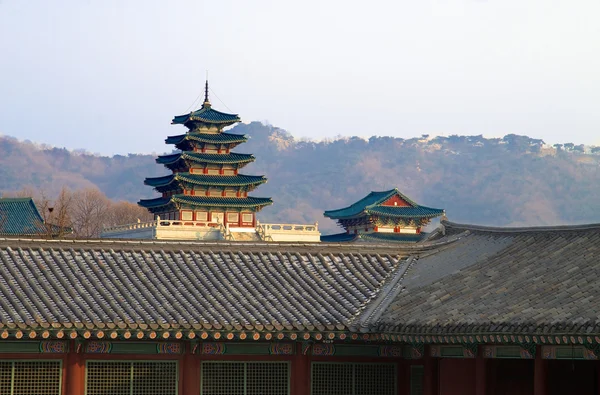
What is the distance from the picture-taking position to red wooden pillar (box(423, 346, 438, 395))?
2414 cm

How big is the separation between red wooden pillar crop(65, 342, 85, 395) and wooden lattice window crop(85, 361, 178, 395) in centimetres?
15

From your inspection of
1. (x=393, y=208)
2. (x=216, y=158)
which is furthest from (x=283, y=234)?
(x=393, y=208)

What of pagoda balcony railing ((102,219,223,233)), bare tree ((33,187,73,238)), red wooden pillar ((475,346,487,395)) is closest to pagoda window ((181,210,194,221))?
pagoda balcony railing ((102,219,223,233))

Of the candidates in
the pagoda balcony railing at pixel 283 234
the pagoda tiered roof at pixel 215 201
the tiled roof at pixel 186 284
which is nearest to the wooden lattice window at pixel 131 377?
the tiled roof at pixel 186 284

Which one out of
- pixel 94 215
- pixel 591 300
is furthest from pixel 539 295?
pixel 94 215

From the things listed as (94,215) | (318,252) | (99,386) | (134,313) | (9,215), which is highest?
(94,215)

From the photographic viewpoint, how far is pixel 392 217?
327 ft

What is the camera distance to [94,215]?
469ft

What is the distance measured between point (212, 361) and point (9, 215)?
55.1 metres

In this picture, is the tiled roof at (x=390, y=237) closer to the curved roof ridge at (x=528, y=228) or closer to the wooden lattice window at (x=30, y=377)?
the curved roof ridge at (x=528, y=228)

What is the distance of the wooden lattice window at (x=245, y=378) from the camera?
2383cm

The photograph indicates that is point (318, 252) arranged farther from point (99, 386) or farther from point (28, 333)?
point (28, 333)

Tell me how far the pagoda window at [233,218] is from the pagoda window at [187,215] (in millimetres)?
2904

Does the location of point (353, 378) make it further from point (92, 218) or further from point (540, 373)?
point (92, 218)
